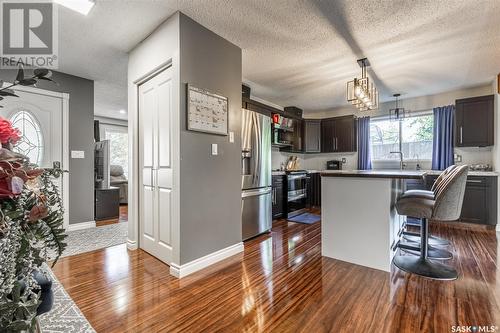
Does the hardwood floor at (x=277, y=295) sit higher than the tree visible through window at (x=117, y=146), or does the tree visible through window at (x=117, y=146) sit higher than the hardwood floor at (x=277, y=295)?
the tree visible through window at (x=117, y=146)

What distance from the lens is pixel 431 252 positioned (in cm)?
276

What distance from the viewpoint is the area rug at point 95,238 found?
9.94 ft

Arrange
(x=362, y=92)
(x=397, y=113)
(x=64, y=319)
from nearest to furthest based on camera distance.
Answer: (x=64, y=319) < (x=362, y=92) < (x=397, y=113)

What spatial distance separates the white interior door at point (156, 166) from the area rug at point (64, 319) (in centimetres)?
86

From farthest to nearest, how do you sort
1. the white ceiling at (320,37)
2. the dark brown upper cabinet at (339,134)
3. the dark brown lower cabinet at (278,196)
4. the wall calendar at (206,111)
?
the dark brown upper cabinet at (339,134)
the dark brown lower cabinet at (278,196)
the wall calendar at (206,111)
the white ceiling at (320,37)

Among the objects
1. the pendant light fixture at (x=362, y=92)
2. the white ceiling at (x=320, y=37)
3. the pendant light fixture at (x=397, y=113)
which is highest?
the white ceiling at (x=320, y=37)

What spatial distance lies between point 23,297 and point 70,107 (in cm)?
441

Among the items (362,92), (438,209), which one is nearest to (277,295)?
(438,209)

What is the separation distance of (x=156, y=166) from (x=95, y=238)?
5.78 ft

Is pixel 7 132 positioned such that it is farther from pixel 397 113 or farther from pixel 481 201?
pixel 397 113

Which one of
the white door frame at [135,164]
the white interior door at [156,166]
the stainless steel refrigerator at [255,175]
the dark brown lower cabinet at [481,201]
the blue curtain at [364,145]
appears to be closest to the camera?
the white interior door at [156,166]

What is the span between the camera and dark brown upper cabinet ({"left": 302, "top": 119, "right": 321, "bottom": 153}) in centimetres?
607

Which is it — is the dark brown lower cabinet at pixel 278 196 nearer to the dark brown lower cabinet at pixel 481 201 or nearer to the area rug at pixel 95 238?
the dark brown lower cabinet at pixel 481 201

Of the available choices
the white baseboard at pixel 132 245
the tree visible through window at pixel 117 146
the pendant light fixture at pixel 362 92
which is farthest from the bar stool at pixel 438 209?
the tree visible through window at pixel 117 146
